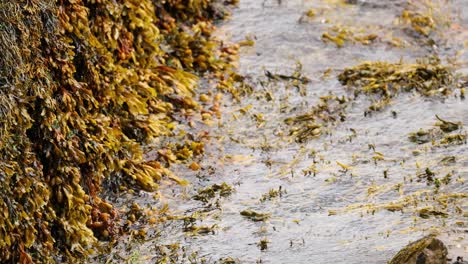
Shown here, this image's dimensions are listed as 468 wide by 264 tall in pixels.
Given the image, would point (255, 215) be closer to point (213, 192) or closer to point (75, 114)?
point (213, 192)

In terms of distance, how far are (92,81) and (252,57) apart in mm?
2386

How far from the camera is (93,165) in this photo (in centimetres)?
592

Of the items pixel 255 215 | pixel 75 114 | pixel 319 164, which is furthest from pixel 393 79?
pixel 75 114

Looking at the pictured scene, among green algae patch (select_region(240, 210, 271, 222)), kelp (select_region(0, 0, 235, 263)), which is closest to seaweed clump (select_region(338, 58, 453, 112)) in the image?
kelp (select_region(0, 0, 235, 263))

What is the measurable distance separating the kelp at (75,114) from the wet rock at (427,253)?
2.07 meters

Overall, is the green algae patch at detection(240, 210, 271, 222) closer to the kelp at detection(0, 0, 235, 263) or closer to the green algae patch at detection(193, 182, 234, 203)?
the green algae patch at detection(193, 182, 234, 203)

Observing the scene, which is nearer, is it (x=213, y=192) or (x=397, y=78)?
(x=213, y=192)

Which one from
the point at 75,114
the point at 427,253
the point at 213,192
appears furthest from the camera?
the point at 213,192

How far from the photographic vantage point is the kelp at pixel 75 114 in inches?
202

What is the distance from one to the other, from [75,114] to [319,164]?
72.1 inches

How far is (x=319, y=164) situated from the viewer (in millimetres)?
6492

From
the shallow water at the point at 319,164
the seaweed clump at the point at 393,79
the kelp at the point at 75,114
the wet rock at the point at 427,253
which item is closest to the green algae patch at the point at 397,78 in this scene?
the seaweed clump at the point at 393,79

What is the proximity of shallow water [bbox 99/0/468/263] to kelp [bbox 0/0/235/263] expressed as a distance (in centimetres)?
36

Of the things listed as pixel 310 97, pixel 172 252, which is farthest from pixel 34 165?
pixel 310 97
